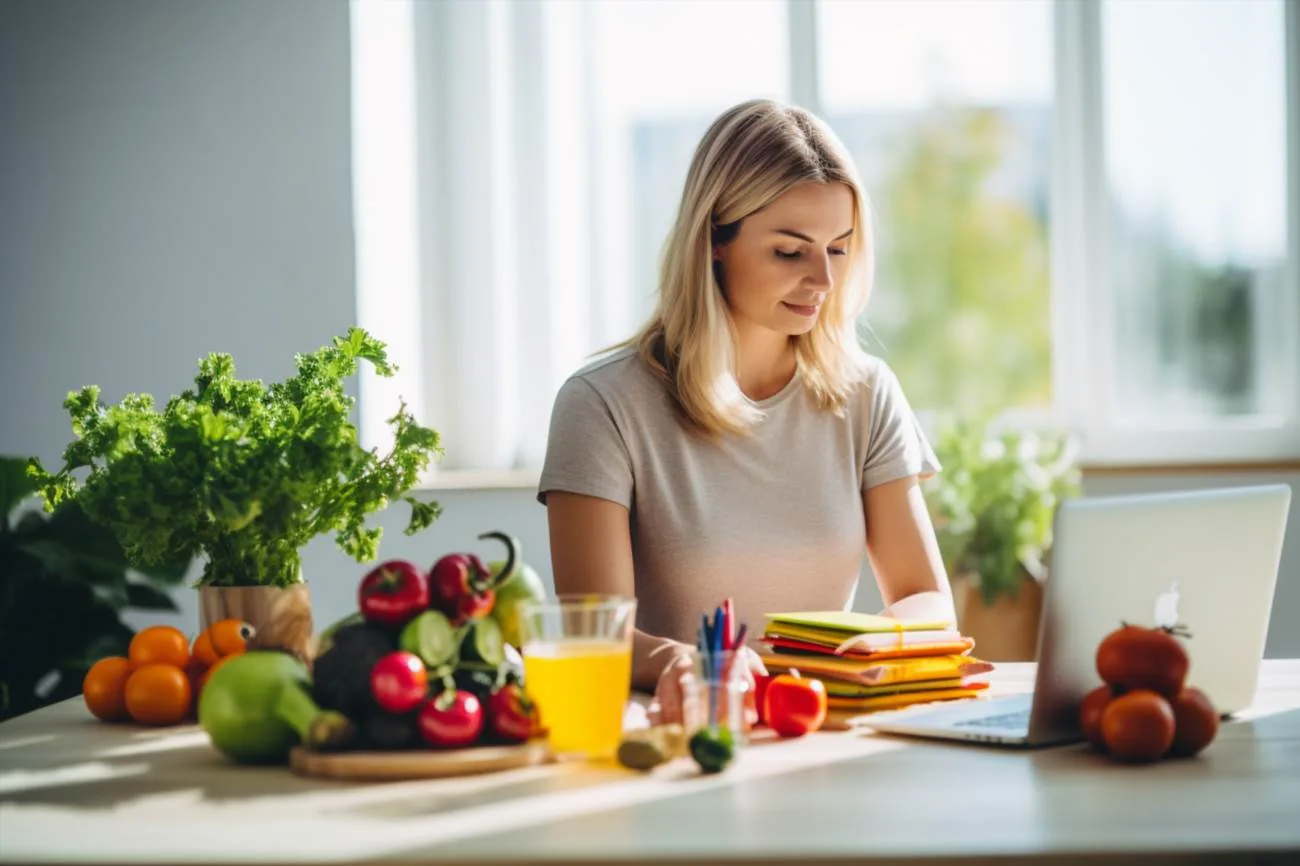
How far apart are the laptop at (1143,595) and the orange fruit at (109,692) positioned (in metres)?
0.77

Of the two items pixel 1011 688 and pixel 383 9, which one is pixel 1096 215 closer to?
pixel 383 9

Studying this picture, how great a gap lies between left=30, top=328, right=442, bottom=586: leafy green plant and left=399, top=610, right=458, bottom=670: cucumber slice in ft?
0.74

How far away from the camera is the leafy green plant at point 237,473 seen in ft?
4.29

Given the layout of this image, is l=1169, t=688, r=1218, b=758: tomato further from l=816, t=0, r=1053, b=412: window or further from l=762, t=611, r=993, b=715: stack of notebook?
l=816, t=0, r=1053, b=412: window

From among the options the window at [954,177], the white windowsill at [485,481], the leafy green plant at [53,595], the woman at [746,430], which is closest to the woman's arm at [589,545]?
the woman at [746,430]

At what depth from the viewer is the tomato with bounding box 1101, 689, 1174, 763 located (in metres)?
1.13

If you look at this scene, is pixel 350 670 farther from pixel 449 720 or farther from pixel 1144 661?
pixel 1144 661

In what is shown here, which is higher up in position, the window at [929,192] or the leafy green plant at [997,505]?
the window at [929,192]

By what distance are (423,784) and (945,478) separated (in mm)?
2227

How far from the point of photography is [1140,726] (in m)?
1.13

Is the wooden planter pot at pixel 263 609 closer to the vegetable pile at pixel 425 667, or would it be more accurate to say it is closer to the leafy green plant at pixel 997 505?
the vegetable pile at pixel 425 667

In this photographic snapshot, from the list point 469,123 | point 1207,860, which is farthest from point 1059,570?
point 469,123

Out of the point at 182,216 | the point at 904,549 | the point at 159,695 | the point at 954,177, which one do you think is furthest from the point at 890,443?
the point at 182,216

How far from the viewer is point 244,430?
134 centimetres
